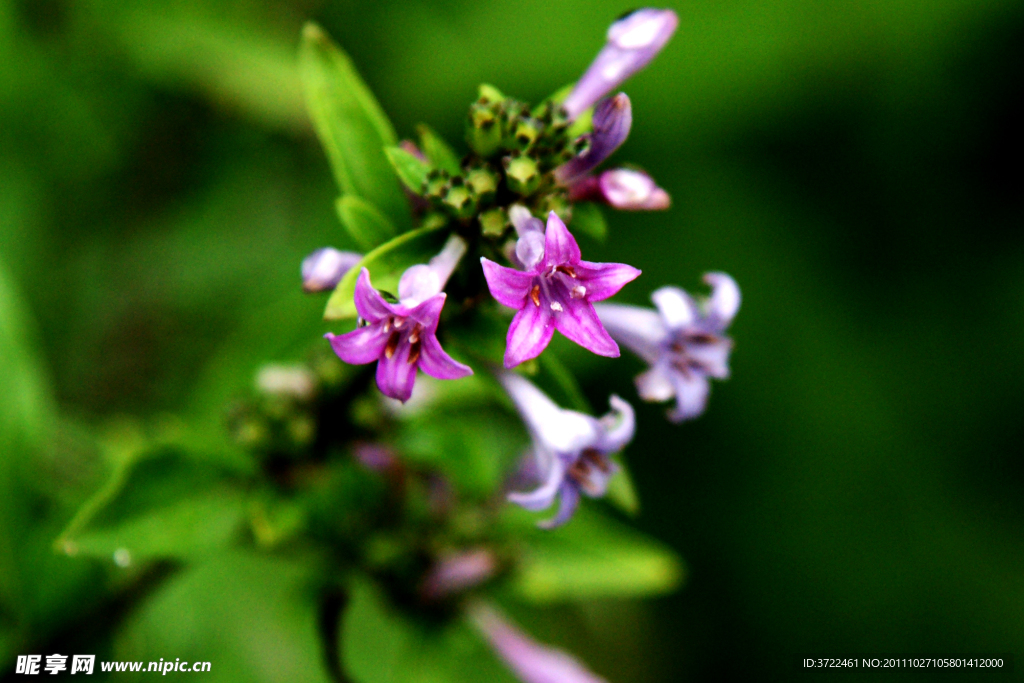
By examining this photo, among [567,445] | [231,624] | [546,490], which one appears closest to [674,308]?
[567,445]

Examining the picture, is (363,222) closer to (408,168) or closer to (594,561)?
(408,168)

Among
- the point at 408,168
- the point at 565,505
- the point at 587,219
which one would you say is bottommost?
the point at 565,505

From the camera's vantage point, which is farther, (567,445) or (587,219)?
(587,219)

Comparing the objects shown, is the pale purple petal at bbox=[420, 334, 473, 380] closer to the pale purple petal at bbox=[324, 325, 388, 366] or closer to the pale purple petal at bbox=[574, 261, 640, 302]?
the pale purple petal at bbox=[324, 325, 388, 366]

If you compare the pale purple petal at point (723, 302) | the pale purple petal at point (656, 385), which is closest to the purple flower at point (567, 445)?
the pale purple petal at point (656, 385)

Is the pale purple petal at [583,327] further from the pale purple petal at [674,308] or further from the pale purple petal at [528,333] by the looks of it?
the pale purple petal at [674,308]

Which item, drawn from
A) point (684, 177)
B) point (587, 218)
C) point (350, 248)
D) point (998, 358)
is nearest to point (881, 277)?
point (998, 358)

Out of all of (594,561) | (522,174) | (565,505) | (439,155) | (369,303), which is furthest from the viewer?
(594,561)
